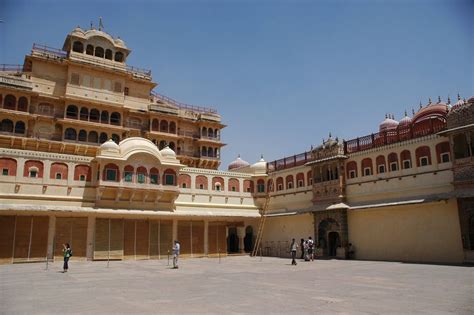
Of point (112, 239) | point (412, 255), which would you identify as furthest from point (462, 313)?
point (112, 239)

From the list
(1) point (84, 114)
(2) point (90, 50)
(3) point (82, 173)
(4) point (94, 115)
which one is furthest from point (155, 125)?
(3) point (82, 173)

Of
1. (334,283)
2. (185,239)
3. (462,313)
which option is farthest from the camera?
(185,239)

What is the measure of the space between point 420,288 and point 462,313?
14.6 feet

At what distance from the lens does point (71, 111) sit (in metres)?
40.3

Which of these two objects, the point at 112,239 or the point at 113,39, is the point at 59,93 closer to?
the point at 113,39

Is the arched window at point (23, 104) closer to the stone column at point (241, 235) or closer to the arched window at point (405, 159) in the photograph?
the stone column at point (241, 235)

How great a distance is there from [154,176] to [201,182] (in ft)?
18.9

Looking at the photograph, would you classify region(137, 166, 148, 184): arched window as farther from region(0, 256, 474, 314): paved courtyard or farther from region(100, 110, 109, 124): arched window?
region(0, 256, 474, 314): paved courtyard

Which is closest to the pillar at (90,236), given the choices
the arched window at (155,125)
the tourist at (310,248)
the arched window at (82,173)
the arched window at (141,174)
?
the arched window at (82,173)

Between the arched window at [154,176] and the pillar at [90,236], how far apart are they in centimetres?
582

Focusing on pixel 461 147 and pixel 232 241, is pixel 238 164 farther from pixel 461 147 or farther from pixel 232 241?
pixel 461 147

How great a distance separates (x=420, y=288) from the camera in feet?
46.1

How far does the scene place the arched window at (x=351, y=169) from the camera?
3250 cm

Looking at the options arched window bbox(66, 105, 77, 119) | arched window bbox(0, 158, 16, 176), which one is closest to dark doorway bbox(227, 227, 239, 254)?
arched window bbox(66, 105, 77, 119)
